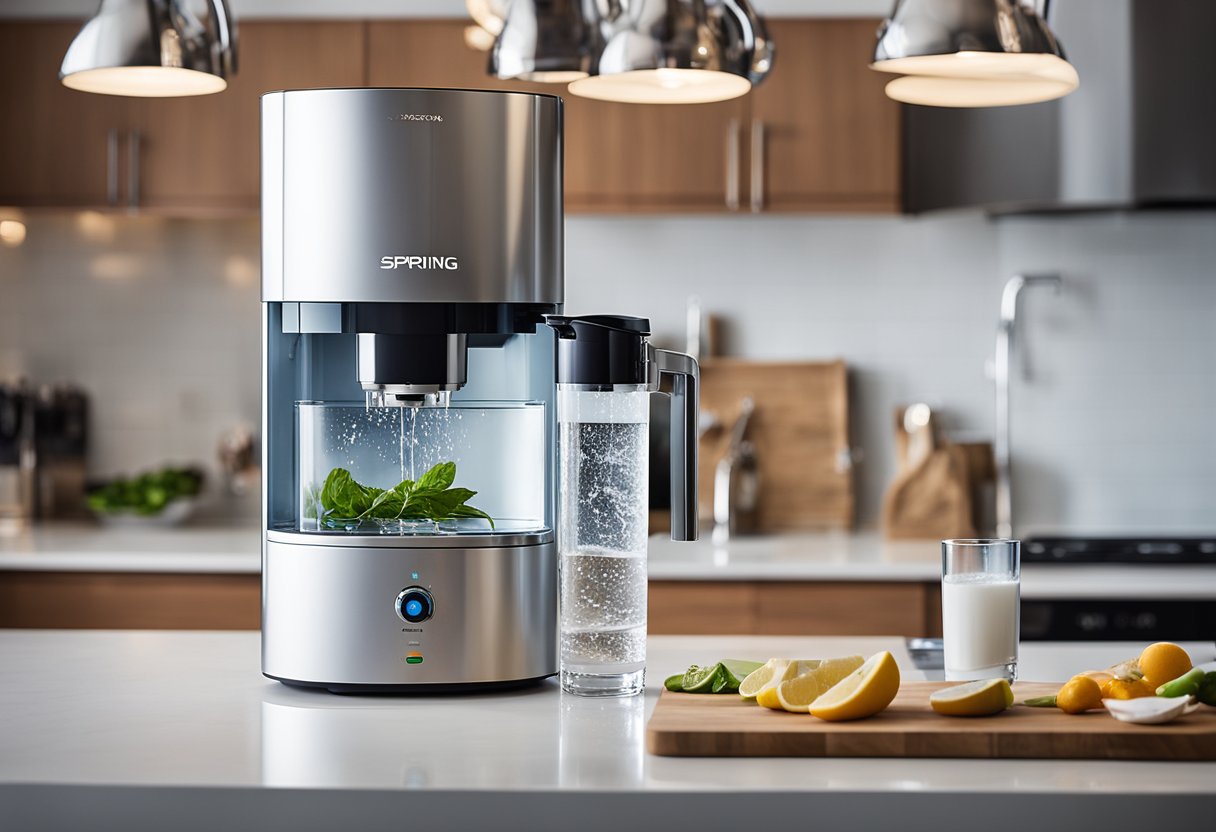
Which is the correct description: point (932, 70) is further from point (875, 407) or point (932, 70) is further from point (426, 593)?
point (875, 407)

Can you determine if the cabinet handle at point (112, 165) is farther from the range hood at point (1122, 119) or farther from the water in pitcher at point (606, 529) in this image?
the water in pitcher at point (606, 529)

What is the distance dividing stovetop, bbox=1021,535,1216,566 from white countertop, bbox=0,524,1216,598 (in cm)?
2

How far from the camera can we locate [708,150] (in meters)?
3.17

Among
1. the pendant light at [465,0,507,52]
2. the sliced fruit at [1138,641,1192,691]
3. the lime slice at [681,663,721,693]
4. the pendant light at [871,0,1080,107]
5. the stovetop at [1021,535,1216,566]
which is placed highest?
the pendant light at [465,0,507,52]

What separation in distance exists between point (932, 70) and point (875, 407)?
203cm

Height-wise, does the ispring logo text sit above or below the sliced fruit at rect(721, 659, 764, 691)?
above

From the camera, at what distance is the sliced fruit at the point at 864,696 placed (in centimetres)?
122

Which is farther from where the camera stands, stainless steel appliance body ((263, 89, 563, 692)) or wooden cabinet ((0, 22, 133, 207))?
wooden cabinet ((0, 22, 133, 207))

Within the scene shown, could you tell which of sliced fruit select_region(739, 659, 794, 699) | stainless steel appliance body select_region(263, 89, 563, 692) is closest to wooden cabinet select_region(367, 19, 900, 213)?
stainless steel appliance body select_region(263, 89, 563, 692)

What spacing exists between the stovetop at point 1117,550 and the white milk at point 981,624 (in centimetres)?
158

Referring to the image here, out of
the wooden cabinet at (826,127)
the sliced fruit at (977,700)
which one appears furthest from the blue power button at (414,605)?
the wooden cabinet at (826,127)

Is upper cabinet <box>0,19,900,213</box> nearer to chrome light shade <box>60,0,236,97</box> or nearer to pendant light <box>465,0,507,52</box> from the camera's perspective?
pendant light <box>465,0,507,52</box>

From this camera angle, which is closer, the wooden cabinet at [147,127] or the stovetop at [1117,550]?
the stovetop at [1117,550]

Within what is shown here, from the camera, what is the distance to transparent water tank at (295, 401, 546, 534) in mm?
1515
